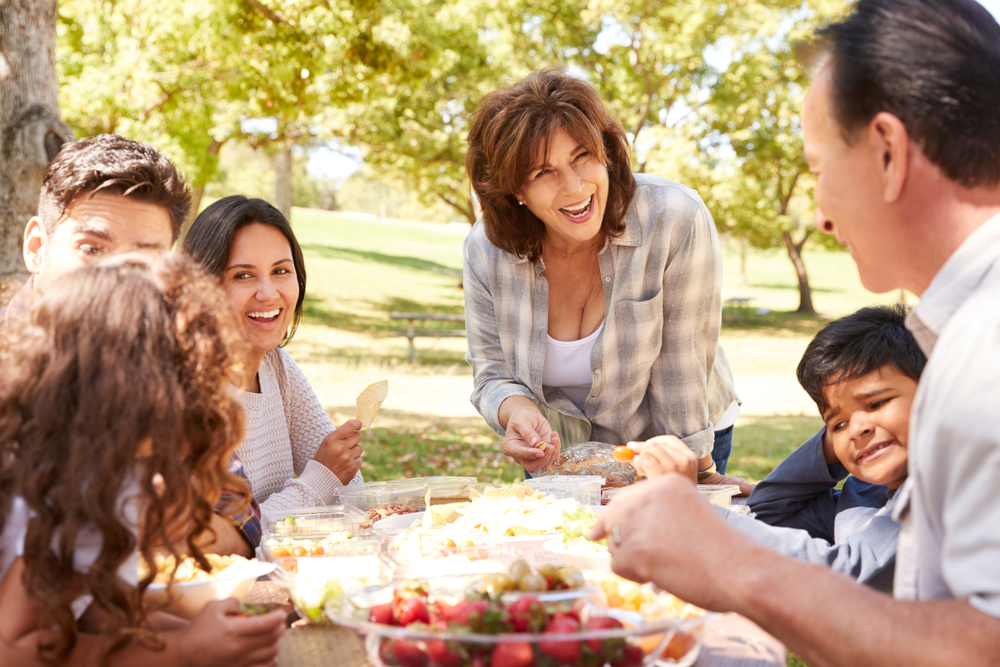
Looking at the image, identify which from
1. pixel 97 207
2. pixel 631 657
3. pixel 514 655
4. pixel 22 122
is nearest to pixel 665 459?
pixel 631 657

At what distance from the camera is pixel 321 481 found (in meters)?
2.56

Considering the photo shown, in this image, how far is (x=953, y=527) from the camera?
3.55 feet

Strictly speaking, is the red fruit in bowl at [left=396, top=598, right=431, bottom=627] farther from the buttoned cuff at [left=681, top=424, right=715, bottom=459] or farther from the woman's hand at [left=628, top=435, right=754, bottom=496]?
the buttoned cuff at [left=681, top=424, right=715, bottom=459]

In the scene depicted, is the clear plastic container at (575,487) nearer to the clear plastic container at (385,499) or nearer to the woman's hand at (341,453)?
the clear plastic container at (385,499)

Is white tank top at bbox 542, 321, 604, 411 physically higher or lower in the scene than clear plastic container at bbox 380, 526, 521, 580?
higher

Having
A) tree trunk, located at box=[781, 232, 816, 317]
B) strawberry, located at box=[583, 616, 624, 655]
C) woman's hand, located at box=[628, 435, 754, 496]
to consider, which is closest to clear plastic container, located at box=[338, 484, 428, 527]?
woman's hand, located at box=[628, 435, 754, 496]

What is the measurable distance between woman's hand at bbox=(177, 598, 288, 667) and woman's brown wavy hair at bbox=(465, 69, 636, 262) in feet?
6.52

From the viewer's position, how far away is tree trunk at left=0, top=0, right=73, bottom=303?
5.06 meters

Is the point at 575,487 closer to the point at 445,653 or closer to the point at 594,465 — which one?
the point at 594,465

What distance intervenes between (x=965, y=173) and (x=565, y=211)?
1818 millimetres

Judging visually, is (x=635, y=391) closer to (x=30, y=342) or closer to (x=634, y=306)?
(x=634, y=306)

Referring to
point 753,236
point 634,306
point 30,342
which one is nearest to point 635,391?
point 634,306

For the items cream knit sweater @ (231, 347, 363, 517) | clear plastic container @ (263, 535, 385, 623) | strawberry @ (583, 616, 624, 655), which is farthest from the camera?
cream knit sweater @ (231, 347, 363, 517)

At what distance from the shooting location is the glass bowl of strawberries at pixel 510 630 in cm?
116
